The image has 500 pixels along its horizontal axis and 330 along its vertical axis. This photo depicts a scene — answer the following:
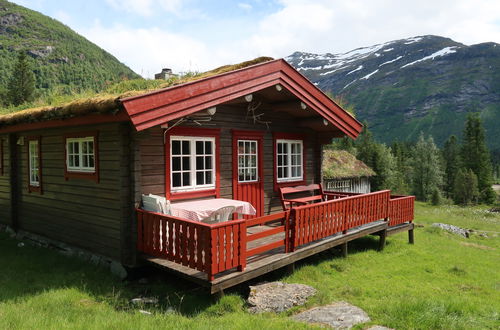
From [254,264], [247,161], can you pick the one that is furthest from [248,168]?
[254,264]

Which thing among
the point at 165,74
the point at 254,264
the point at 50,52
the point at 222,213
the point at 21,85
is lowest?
the point at 254,264

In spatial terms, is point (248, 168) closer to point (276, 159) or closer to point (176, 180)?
point (276, 159)

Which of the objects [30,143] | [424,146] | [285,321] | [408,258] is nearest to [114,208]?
[285,321]

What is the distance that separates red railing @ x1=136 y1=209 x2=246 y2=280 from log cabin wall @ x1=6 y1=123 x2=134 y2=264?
0.84 meters

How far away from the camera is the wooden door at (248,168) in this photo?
8883 millimetres

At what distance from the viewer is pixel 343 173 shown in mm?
24641

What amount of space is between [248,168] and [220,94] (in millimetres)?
2649

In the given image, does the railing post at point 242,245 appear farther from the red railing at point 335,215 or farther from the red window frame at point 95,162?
the red window frame at point 95,162

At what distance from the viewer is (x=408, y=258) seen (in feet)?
29.8

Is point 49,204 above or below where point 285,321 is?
above

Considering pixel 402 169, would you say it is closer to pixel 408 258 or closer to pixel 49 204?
pixel 408 258

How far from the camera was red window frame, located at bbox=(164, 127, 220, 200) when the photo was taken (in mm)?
7383

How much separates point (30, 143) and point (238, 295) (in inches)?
290

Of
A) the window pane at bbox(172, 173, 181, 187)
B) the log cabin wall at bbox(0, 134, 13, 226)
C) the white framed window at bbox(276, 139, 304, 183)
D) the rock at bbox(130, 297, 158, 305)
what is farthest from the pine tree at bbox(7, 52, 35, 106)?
the rock at bbox(130, 297, 158, 305)
